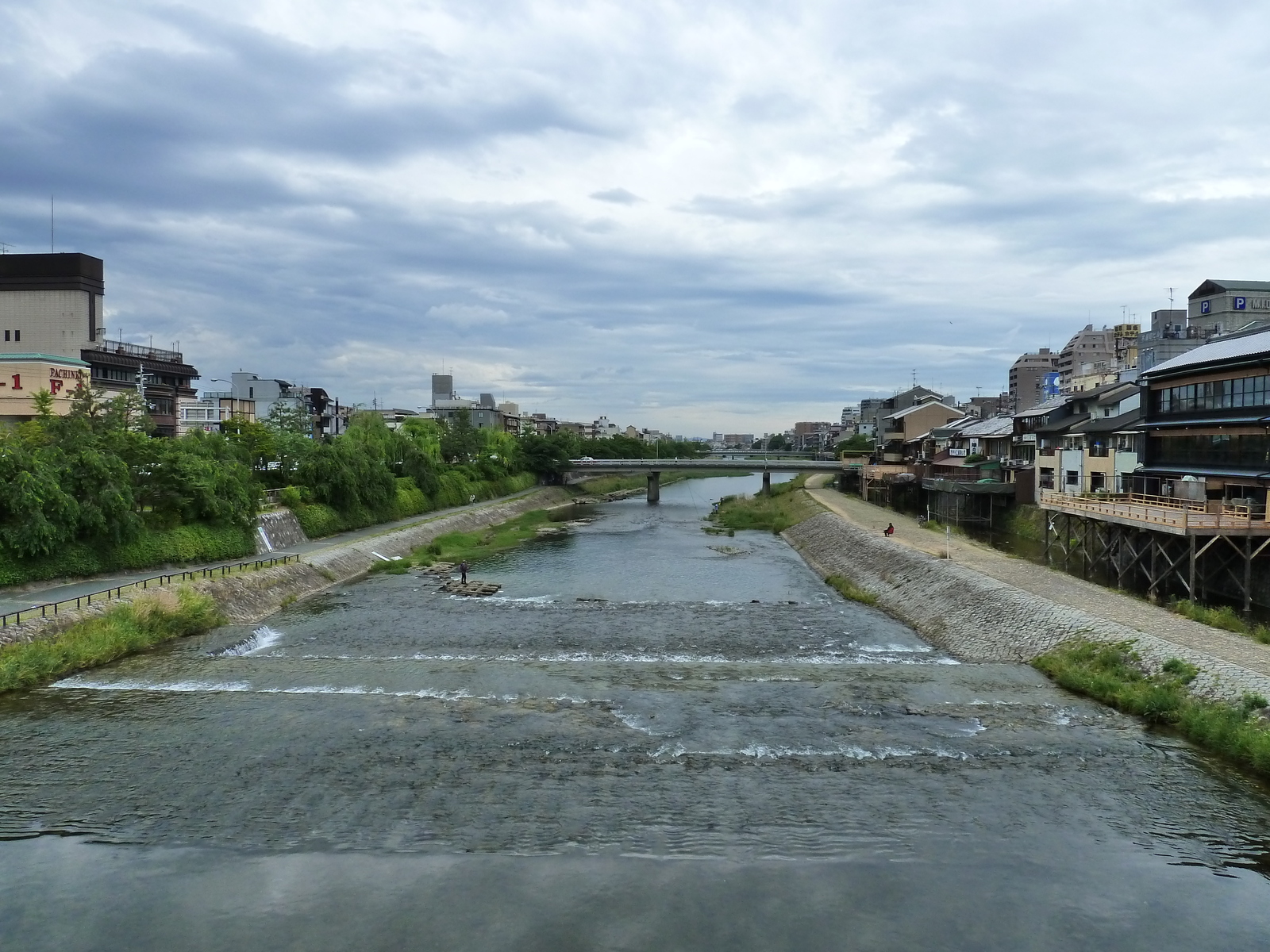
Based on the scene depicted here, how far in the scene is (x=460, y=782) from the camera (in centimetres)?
1519

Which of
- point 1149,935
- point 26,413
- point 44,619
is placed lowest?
point 1149,935

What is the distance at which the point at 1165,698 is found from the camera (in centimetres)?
1822

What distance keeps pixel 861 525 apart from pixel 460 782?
3951cm

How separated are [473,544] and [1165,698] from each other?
1615 inches

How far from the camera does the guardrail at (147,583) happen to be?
23578 millimetres

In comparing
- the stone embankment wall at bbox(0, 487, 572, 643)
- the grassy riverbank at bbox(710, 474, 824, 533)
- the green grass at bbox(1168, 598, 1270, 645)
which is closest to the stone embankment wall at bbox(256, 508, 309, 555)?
the stone embankment wall at bbox(0, 487, 572, 643)

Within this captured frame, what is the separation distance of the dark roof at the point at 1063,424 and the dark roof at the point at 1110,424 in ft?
3.71

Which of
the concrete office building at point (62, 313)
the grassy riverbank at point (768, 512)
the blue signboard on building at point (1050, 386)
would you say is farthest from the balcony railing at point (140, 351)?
the blue signboard on building at point (1050, 386)

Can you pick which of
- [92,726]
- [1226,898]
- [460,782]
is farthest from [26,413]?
[1226,898]

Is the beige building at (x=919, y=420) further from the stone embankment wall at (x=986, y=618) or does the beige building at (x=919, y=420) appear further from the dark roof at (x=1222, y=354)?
the stone embankment wall at (x=986, y=618)

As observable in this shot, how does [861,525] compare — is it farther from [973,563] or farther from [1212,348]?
[1212,348]

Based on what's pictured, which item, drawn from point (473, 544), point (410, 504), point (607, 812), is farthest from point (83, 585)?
point (410, 504)

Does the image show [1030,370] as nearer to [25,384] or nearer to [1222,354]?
[1222,354]

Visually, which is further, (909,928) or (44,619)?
(44,619)
